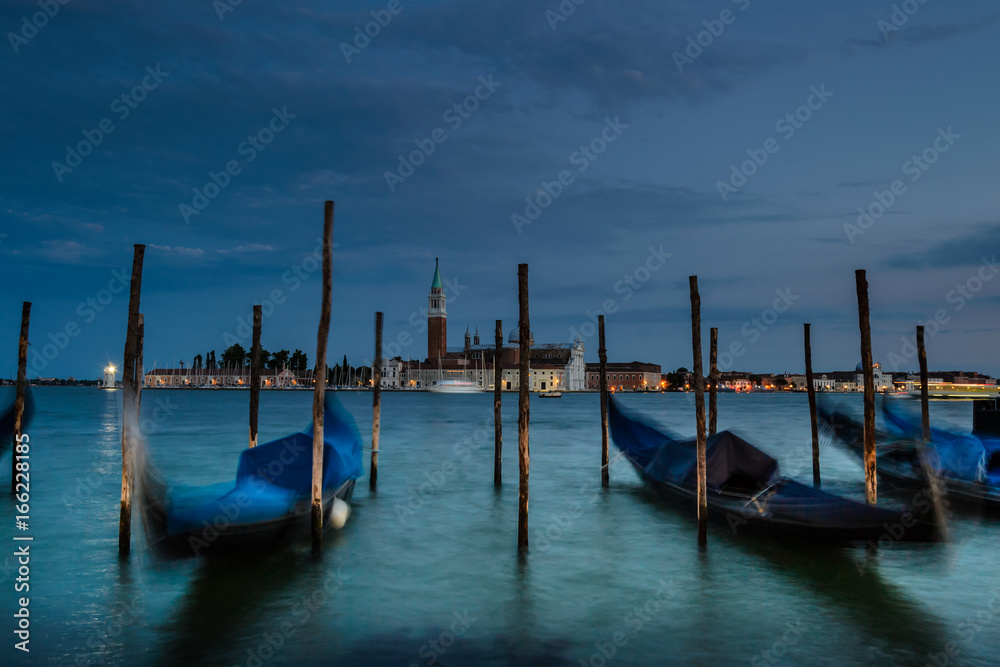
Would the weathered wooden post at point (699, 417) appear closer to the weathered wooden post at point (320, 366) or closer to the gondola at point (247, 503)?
the weathered wooden post at point (320, 366)

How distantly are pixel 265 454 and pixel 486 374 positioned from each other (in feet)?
339

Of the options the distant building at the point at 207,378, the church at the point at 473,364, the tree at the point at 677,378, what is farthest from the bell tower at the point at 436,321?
the tree at the point at 677,378

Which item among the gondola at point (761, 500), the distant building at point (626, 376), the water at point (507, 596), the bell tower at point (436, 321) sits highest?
the bell tower at point (436, 321)

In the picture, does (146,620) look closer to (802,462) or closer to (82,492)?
(82,492)

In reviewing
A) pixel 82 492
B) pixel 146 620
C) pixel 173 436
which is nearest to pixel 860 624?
pixel 146 620

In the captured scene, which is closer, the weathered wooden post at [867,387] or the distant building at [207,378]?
the weathered wooden post at [867,387]

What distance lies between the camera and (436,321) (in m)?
108

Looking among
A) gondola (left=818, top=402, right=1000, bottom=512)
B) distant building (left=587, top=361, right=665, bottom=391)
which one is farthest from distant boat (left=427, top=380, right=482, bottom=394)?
gondola (left=818, top=402, right=1000, bottom=512)

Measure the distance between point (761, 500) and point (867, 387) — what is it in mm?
2176

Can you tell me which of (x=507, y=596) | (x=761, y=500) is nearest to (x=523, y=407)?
(x=507, y=596)

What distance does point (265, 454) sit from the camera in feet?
30.3

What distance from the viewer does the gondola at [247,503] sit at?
267 inches

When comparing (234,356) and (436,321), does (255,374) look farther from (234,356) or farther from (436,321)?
(234,356)

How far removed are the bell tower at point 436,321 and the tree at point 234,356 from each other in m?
35.8
